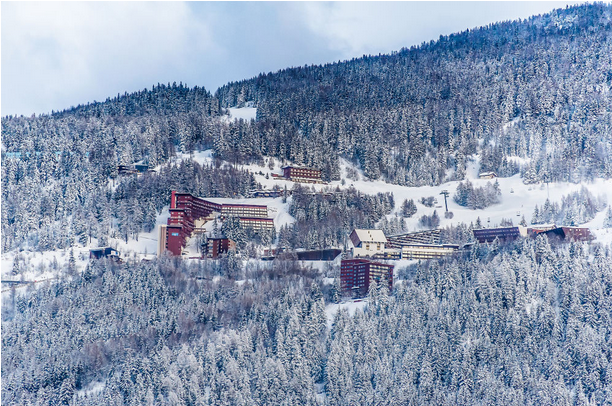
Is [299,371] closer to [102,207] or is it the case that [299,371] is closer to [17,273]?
[17,273]

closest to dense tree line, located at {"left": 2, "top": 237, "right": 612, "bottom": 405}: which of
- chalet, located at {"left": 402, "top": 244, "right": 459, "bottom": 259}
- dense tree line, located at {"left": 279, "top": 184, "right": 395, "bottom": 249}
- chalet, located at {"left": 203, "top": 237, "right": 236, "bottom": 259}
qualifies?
chalet, located at {"left": 402, "top": 244, "right": 459, "bottom": 259}

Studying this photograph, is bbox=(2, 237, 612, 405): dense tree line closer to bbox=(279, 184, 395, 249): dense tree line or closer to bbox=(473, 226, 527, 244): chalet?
bbox=(473, 226, 527, 244): chalet

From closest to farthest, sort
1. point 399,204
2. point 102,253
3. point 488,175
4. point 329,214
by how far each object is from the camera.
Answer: point 102,253 → point 329,214 → point 399,204 → point 488,175

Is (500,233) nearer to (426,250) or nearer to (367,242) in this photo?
(426,250)

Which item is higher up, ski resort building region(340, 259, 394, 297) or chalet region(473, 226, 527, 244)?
chalet region(473, 226, 527, 244)

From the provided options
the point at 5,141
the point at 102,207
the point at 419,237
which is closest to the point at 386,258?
the point at 419,237

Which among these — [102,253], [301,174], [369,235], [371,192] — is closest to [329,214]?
[369,235]
